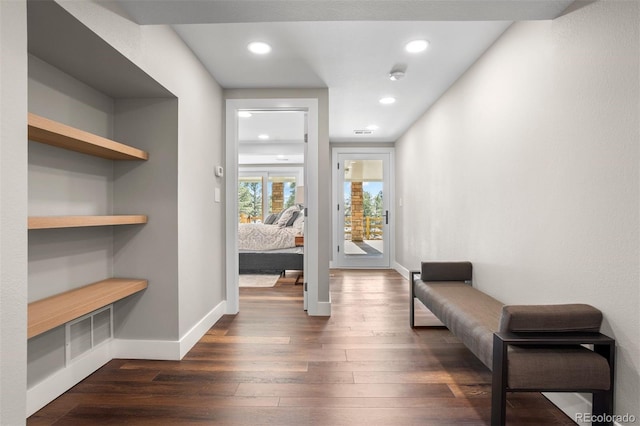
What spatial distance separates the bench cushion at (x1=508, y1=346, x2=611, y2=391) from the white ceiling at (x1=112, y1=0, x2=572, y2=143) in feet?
5.43

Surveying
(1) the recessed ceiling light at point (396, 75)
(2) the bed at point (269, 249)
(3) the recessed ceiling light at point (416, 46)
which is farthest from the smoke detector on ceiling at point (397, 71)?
(2) the bed at point (269, 249)

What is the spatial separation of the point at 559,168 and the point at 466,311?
3.08 feet

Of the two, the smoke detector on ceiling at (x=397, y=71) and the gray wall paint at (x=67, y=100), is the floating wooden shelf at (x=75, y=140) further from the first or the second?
the smoke detector on ceiling at (x=397, y=71)

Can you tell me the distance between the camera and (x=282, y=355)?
248 centimetres

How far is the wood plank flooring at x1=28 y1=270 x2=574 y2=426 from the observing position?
5.67 ft

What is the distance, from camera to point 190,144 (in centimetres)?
267

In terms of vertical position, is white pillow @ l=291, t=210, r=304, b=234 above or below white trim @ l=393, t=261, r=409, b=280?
above

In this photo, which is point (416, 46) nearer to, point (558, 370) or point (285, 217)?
point (558, 370)

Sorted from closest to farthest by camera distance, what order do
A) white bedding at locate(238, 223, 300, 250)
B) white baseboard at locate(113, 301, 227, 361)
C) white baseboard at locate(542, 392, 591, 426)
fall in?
white baseboard at locate(542, 392, 591, 426)
white baseboard at locate(113, 301, 227, 361)
white bedding at locate(238, 223, 300, 250)

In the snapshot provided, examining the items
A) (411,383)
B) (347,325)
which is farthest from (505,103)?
(347,325)

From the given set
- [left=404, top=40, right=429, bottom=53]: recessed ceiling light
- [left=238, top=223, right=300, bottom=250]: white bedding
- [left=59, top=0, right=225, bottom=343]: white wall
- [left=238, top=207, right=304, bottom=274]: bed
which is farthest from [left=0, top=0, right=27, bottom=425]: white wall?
[left=238, top=223, right=300, bottom=250]: white bedding

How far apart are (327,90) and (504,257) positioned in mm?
2246

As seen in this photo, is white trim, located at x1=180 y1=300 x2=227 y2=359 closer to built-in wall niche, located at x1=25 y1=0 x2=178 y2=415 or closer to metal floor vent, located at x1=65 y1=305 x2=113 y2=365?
built-in wall niche, located at x1=25 y1=0 x2=178 y2=415

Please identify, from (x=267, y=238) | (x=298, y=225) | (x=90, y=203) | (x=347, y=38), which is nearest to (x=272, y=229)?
(x=267, y=238)
